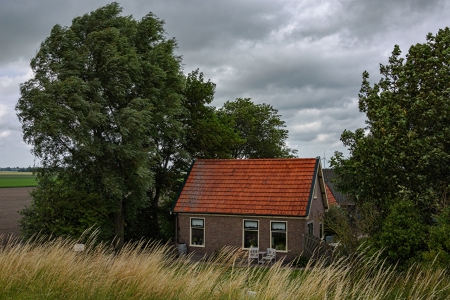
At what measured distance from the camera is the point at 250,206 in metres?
25.0

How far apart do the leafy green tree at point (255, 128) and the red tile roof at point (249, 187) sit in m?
24.0

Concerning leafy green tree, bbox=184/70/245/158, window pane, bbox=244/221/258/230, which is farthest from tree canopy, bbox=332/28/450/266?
leafy green tree, bbox=184/70/245/158

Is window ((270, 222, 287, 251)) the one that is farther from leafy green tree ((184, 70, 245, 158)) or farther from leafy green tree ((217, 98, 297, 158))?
leafy green tree ((217, 98, 297, 158))

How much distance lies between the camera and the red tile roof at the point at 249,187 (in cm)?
2458

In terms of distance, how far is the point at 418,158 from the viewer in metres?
21.6

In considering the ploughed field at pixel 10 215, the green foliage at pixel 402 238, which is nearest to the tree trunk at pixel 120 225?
the ploughed field at pixel 10 215

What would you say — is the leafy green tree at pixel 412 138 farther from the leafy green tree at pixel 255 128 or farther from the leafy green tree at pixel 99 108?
the leafy green tree at pixel 255 128

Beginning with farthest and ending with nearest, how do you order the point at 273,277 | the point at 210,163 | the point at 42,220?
1. the point at 210,163
2. the point at 42,220
3. the point at 273,277

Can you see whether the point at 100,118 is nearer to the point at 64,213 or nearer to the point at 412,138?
the point at 64,213

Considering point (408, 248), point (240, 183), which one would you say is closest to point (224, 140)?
point (240, 183)

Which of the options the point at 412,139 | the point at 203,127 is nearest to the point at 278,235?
the point at 412,139

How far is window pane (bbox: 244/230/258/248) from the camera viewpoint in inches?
974

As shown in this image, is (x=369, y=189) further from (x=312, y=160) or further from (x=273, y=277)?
(x=273, y=277)

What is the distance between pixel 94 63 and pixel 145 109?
12.3 feet
